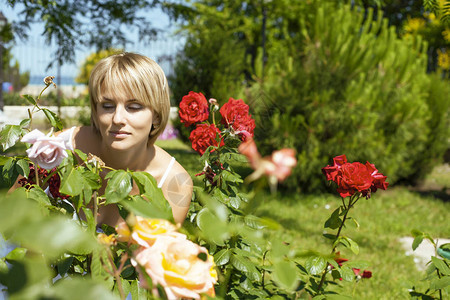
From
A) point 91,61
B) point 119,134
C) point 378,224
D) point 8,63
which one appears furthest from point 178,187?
point 91,61

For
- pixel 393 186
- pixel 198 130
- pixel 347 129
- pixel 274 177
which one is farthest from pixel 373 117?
pixel 274 177

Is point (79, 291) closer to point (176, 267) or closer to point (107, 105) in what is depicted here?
point (176, 267)

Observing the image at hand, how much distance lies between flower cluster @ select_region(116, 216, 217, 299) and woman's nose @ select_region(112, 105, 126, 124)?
2.98 ft

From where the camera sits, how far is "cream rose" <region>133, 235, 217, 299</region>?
0.48 metres

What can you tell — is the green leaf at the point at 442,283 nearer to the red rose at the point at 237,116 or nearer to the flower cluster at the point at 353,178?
the flower cluster at the point at 353,178

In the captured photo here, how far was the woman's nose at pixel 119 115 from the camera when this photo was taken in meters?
1.41

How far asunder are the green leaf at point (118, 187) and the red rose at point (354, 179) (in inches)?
29.8

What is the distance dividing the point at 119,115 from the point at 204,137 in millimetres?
343

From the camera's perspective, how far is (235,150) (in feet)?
5.03

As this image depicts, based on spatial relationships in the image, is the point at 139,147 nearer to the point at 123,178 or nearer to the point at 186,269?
the point at 123,178

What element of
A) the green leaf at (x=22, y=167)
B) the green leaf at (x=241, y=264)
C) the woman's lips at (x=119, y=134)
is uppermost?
the green leaf at (x=22, y=167)

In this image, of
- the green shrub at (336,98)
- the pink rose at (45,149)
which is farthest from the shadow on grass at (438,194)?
the pink rose at (45,149)

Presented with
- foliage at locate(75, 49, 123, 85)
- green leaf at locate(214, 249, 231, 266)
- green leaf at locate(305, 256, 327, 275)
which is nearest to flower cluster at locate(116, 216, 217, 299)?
green leaf at locate(214, 249, 231, 266)

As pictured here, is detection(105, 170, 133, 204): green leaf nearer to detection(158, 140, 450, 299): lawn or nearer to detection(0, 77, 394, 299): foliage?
detection(0, 77, 394, 299): foliage
